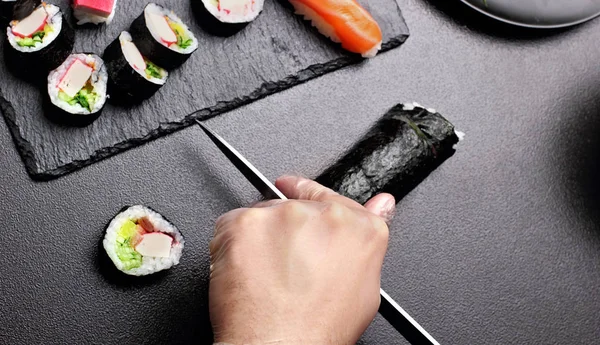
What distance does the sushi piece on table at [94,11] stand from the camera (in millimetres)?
2123

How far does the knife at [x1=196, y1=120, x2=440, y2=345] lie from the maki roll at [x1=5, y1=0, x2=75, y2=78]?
1.45 ft

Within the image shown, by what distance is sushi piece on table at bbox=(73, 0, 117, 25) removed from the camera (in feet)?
6.97

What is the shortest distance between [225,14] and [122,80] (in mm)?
377

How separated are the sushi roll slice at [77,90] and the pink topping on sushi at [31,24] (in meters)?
0.12

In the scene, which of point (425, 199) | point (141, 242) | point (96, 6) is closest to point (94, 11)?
point (96, 6)

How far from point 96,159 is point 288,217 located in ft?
2.31

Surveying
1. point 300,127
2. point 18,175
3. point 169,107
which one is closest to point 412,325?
point 300,127

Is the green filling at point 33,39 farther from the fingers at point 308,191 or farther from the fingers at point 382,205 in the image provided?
the fingers at point 382,205

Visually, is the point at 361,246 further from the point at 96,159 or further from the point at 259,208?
the point at 96,159

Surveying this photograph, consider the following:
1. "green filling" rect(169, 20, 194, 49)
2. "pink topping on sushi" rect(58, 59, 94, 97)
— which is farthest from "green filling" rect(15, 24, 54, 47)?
"green filling" rect(169, 20, 194, 49)

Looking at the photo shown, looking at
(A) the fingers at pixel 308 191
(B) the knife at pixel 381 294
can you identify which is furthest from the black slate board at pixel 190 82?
(A) the fingers at pixel 308 191

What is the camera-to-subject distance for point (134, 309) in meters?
2.01

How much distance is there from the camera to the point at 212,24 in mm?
2309

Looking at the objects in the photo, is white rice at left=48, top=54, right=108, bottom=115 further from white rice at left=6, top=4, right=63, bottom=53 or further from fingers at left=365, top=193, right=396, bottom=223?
fingers at left=365, top=193, right=396, bottom=223
